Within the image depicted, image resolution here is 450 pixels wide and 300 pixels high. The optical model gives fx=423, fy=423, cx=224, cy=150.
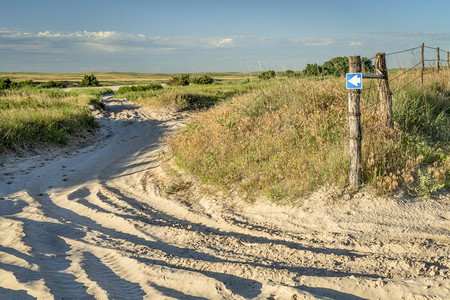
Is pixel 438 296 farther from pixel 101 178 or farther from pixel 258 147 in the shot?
pixel 101 178

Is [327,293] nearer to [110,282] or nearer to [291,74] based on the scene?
[110,282]

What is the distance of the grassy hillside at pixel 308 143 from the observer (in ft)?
20.9

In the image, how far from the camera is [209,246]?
520cm

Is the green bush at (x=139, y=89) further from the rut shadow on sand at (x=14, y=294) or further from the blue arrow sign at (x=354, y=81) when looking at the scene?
the rut shadow on sand at (x=14, y=294)

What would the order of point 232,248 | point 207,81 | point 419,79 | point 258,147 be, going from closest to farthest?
point 232,248 → point 258,147 → point 419,79 → point 207,81

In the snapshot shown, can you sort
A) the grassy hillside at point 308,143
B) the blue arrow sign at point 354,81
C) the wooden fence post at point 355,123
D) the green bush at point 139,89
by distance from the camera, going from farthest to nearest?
the green bush at point 139,89 < the grassy hillside at point 308,143 < the wooden fence post at point 355,123 < the blue arrow sign at point 354,81

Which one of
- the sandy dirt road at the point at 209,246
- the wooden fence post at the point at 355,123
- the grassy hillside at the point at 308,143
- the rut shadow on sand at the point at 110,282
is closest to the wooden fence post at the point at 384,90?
the grassy hillside at the point at 308,143

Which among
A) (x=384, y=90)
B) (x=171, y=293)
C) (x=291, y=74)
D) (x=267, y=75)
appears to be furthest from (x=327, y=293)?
(x=267, y=75)

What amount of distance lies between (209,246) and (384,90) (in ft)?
12.5

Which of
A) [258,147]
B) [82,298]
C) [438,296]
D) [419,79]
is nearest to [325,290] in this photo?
[438,296]

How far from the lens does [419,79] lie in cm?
1220

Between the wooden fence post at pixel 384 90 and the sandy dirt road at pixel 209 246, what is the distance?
5.01 feet

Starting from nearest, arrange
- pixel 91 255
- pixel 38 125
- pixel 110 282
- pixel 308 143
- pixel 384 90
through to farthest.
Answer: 1. pixel 110 282
2. pixel 91 255
3. pixel 384 90
4. pixel 308 143
5. pixel 38 125

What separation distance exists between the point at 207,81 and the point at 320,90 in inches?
1145
